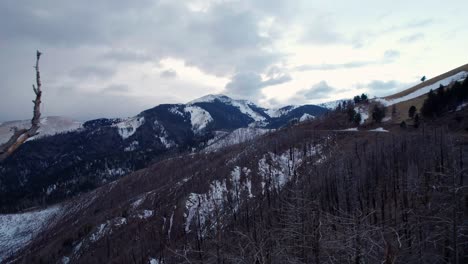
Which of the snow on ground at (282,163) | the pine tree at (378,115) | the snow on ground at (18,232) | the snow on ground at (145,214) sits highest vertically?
the pine tree at (378,115)

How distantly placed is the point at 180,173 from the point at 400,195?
141m

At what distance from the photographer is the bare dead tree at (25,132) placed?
6.99 metres

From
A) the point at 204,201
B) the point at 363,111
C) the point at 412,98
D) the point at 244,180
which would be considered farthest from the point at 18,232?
the point at 412,98

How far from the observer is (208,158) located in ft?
636

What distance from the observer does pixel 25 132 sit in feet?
24.1

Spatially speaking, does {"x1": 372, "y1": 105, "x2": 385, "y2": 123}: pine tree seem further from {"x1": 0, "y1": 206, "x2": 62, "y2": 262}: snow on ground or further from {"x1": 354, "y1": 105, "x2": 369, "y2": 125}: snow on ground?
{"x1": 0, "y1": 206, "x2": 62, "y2": 262}: snow on ground

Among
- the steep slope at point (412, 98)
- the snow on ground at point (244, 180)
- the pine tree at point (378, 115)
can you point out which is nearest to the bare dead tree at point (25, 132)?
the snow on ground at point (244, 180)

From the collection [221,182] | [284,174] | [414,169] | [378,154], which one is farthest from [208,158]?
[414,169]

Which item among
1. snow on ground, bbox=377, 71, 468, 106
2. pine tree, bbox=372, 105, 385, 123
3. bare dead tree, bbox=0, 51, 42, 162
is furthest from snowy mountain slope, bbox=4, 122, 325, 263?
bare dead tree, bbox=0, 51, 42, 162

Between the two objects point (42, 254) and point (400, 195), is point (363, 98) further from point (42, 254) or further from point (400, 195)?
point (42, 254)

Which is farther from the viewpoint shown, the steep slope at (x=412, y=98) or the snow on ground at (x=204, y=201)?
the steep slope at (x=412, y=98)

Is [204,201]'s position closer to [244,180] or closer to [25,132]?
[244,180]

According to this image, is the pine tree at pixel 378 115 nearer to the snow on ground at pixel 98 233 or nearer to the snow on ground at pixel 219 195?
the snow on ground at pixel 219 195

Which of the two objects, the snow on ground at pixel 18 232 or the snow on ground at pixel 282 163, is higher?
the snow on ground at pixel 282 163
